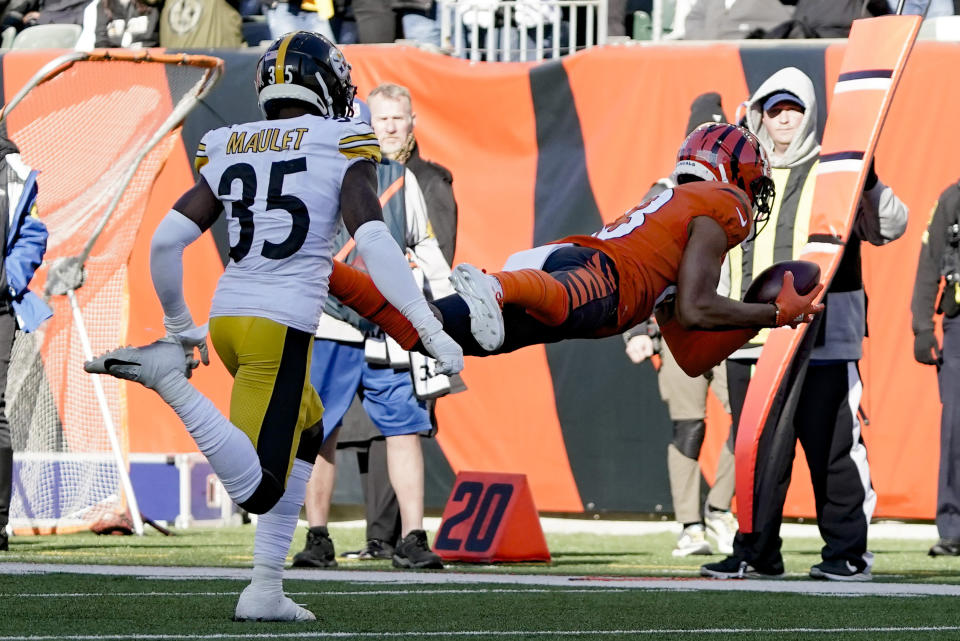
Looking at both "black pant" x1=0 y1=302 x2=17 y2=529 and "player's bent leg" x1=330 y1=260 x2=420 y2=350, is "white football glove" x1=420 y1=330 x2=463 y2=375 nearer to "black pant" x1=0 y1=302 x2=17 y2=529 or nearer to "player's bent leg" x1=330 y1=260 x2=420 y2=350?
"player's bent leg" x1=330 y1=260 x2=420 y2=350

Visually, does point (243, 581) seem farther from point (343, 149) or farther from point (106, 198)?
point (106, 198)

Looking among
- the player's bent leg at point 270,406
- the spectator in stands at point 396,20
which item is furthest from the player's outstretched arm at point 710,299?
the spectator in stands at point 396,20

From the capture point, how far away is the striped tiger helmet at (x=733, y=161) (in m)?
6.12

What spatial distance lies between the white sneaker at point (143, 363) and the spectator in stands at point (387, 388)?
259 cm

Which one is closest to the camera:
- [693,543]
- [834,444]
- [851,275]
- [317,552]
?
[834,444]

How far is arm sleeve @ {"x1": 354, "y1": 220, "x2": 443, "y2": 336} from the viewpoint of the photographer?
5.01m

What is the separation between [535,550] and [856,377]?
176 cm

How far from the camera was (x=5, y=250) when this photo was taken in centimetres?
845

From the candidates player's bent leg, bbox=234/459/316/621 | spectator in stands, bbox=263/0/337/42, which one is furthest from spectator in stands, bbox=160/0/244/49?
player's bent leg, bbox=234/459/316/621

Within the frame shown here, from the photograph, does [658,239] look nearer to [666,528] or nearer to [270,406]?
[270,406]

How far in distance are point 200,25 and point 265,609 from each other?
7.13 metres

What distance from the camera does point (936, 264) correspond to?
368 inches

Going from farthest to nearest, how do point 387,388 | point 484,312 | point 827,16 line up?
point 827,16, point 387,388, point 484,312

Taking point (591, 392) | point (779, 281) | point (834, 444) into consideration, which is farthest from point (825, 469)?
A: point (591, 392)
